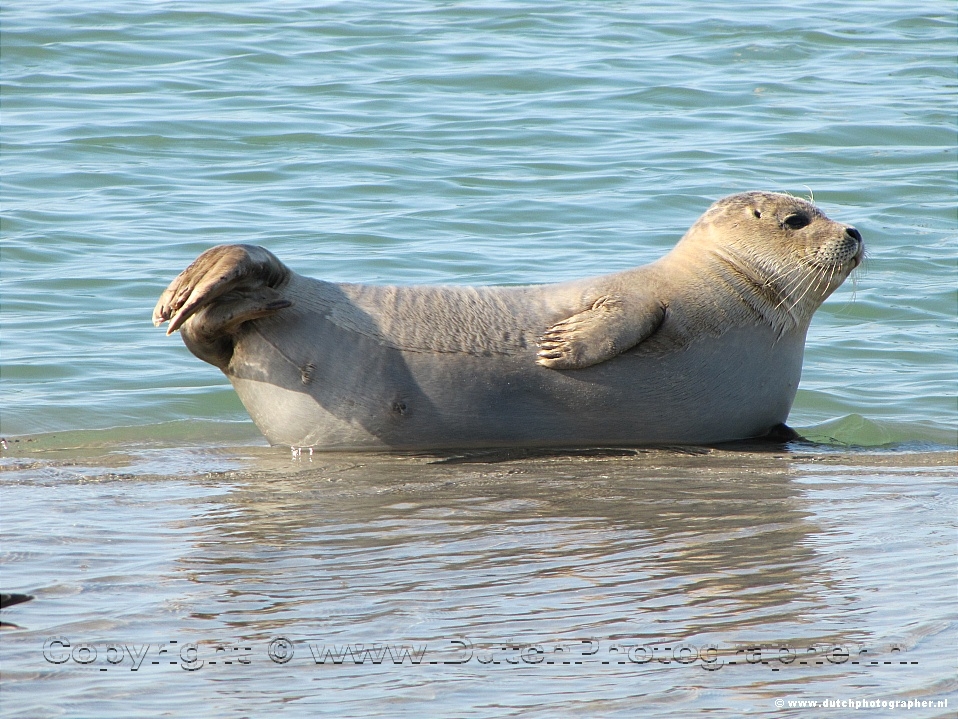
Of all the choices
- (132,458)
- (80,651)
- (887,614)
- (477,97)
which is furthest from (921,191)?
(80,651)

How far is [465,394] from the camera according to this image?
6.02m

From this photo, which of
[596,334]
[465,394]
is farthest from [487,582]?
[596,334]

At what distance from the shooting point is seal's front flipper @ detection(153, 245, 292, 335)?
5.61 meters

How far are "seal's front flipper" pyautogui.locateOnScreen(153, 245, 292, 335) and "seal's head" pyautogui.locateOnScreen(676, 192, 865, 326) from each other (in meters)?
2.02

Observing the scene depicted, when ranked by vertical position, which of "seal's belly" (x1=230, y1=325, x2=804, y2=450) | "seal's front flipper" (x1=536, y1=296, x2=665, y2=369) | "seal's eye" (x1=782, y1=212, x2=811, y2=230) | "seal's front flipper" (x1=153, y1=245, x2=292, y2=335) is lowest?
"seal's belly" (x1=230, y1=325, x2=804, y2=450)

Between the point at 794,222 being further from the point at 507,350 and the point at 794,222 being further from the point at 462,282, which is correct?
the point at 462,282

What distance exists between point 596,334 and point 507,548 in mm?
1877

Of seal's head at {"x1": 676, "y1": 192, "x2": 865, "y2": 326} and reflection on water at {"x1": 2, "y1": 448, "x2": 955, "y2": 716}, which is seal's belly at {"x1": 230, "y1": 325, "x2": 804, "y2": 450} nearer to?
seal's head at {"x1": 676, "y1": 192, "x2": 865, "y2": 326}

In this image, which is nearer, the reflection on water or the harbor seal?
the reflection on water

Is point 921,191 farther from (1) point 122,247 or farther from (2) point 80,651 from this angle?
(2) point 80,651

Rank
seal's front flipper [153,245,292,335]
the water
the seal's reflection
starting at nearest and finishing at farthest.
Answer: the water < the seal's reflection < seal's front flipper [153,245,292,335]

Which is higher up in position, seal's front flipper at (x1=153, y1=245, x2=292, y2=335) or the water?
seal's front flipper at (x1=153, y1=245, x2=292, y2=335)

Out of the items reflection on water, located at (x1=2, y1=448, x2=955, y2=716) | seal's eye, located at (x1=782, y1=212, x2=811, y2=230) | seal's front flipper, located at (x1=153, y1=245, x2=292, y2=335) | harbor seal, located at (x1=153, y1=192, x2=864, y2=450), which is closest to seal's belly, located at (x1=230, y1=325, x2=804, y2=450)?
harbor seal, located at (x1=153, y1=192, x2=864, y2=450)

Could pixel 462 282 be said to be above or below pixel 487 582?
below
